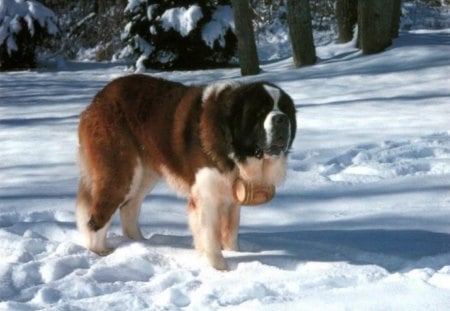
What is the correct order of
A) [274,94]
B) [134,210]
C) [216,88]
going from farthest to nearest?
[134,210]
[216,88]
[274,94]

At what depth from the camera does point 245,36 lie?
13.0 meters

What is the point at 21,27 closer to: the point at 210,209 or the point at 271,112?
the point at 210,209

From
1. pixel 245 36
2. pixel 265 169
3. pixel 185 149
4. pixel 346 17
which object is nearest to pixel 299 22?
pixel 245 36

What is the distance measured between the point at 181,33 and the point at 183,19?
13.1 inches

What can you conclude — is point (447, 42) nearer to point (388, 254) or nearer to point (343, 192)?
point (343, 192)

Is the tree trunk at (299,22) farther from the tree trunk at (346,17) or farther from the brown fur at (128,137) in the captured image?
the brown fur at (128,137)

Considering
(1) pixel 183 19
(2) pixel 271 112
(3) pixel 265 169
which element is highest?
(2) pixel 271 112

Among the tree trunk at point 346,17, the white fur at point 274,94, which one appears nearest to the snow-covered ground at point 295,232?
the white fur at point 274,94

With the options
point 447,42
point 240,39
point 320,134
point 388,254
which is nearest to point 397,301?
point 388,254

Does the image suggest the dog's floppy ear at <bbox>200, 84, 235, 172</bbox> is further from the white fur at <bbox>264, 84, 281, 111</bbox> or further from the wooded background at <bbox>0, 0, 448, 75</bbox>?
the wooded background at <bbox>0, 0, 448, 75</bbox>

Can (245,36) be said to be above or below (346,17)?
above

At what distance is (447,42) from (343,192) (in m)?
9.63

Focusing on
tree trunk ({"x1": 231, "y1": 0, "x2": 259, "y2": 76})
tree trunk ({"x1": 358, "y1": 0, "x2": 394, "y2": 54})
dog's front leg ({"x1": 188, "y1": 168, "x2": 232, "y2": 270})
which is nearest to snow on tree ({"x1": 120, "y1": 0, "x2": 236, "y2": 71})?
tree trunk ({"x1": 231, "y1": 0, "x2": 259, "y2": 76})

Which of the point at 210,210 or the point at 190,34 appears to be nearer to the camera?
the point at 210,210
